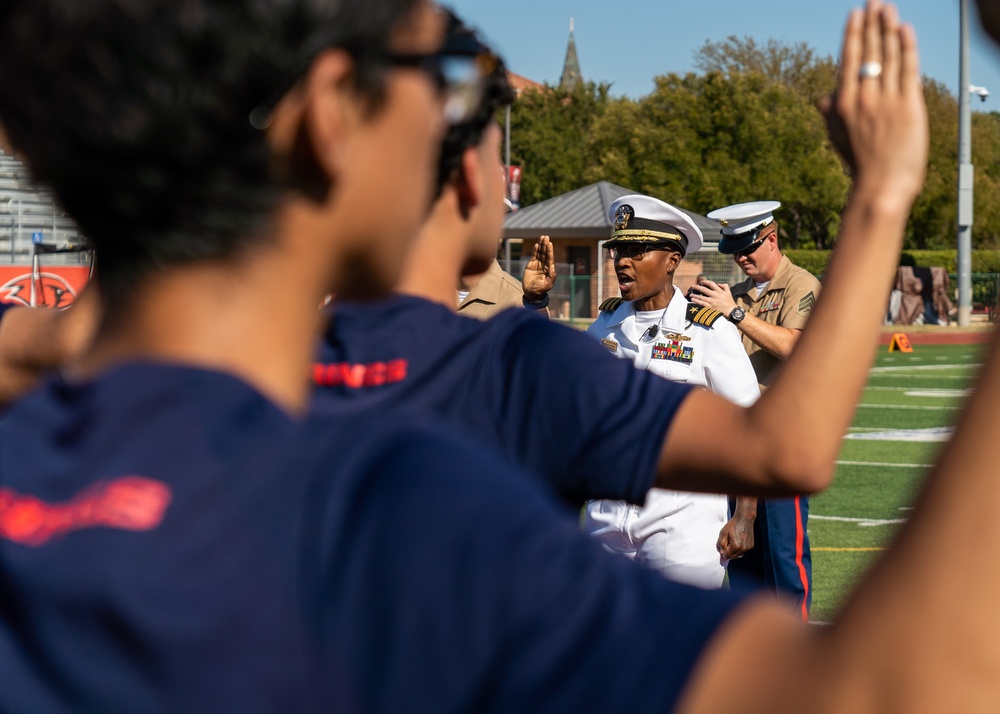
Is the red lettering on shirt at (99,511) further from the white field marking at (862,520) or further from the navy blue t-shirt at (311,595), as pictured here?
the white field marking at (862,520)

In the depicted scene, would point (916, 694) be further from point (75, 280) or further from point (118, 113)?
point (75, 280)

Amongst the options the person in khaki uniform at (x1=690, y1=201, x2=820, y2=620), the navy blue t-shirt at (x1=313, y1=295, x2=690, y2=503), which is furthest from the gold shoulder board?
the navy blue t-shirt at (x1=313, y1=295, x2=690, y2=503)

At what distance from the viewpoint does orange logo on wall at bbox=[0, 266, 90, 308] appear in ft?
54.4

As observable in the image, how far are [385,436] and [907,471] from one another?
1168 cm

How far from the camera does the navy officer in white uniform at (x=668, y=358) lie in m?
5.23

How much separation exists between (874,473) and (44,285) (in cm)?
1126

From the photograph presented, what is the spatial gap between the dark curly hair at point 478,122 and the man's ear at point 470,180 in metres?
0.01

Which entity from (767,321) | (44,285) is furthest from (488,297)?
(44,285)

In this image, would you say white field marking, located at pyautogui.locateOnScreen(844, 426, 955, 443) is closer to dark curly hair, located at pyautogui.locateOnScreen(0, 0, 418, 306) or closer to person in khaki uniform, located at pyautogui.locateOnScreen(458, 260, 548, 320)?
person in khaki uniform, located at pyautogui.locateOnScreen(458, 260, 548, 320)

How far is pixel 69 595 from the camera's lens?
936 millimetres

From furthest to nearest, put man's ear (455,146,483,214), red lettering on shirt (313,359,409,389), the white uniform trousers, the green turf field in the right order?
1. the green turf field
2. the white uniform trousers
3. red lettering on shirt (313,359,409,389)
4. man's ear (455,146,483,214)

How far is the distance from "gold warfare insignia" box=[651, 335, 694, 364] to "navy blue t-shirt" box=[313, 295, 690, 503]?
12.2ft

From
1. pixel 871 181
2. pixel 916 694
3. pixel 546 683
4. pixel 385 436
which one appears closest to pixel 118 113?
pixel 385 436

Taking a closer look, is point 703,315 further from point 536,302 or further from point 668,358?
point 536,302
